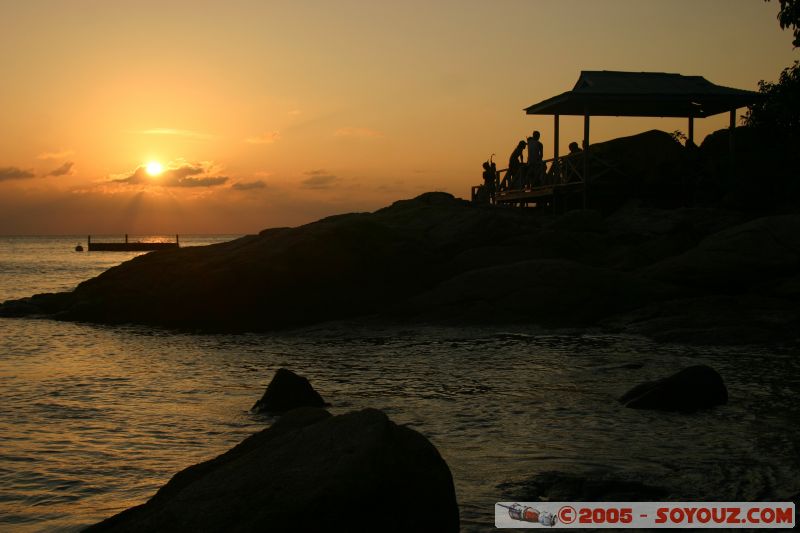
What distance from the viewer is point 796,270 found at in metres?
19.3

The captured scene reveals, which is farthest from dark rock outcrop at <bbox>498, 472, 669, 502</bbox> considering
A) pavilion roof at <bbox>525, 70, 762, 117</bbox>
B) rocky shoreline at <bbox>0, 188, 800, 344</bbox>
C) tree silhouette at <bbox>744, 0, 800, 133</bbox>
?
pavilion roof at <bbox>525, 70, 762, 117</bbox>

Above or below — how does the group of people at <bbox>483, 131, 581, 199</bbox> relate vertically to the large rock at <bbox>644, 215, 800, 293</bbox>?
above

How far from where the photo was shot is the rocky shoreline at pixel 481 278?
18.4 meters

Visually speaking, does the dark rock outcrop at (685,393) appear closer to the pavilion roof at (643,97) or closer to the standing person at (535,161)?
the pavilion roof at (643,97)

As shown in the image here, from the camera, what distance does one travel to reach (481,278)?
20.1 meters

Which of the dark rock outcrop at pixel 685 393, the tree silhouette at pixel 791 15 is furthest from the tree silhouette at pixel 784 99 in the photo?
the dark rock outcrop at pixel 685 393

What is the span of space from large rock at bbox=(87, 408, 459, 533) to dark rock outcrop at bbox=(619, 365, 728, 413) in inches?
225

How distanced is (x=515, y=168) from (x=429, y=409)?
26.4 m

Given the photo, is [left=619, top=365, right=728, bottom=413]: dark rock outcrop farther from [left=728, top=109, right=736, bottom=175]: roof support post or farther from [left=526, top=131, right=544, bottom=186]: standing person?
[left=526, top=131, right=544, bottom=186]: standing person

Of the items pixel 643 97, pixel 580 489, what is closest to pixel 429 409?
pixel 580 489

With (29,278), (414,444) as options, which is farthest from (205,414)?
(29,278)

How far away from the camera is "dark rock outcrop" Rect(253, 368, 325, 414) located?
423 inches

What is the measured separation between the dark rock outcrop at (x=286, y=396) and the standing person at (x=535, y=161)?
2392 cm

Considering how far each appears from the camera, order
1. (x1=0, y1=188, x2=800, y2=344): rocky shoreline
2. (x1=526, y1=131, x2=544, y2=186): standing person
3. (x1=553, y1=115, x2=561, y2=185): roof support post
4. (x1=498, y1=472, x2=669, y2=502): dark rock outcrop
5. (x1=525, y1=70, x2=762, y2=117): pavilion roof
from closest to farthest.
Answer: (x1=498, y1=472, x2=669, y2=502): dark rock outcrop → (x1=0, y1=188, x2=800, y2=344): rocky shoreline → (x1=525, y1=70, x2=762, y2=117): pavilion roof → (x1=553, y1=115, x2=561, y2=185): roof support post → (x1=526, y1=131, x2=544, y2=186): standing person
